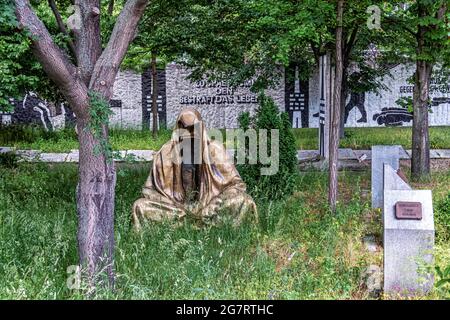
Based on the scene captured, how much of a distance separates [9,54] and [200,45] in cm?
350

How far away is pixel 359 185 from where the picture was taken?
415 inches

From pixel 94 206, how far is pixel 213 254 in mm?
1295

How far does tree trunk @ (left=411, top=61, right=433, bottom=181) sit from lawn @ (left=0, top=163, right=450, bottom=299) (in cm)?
213

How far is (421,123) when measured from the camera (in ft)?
37.4

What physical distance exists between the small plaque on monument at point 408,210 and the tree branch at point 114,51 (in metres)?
2.83

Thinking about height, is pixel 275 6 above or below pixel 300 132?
above

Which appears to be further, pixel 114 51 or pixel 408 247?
pixel 114 51

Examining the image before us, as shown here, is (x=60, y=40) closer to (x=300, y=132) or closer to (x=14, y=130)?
(x=14, y=130)

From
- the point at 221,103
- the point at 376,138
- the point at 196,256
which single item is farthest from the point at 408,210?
the point at 221,103

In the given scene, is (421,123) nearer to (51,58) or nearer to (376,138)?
(376,138)

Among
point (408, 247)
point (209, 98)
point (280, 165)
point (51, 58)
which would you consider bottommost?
point (408, 247)

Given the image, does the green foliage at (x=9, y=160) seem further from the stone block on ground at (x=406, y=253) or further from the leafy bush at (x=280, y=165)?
the stone block on ground at (x=406, y=253)

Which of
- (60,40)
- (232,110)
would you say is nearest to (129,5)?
(60,40)

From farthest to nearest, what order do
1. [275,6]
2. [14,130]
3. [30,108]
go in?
[30,108] → [14,130] → [275,6]
